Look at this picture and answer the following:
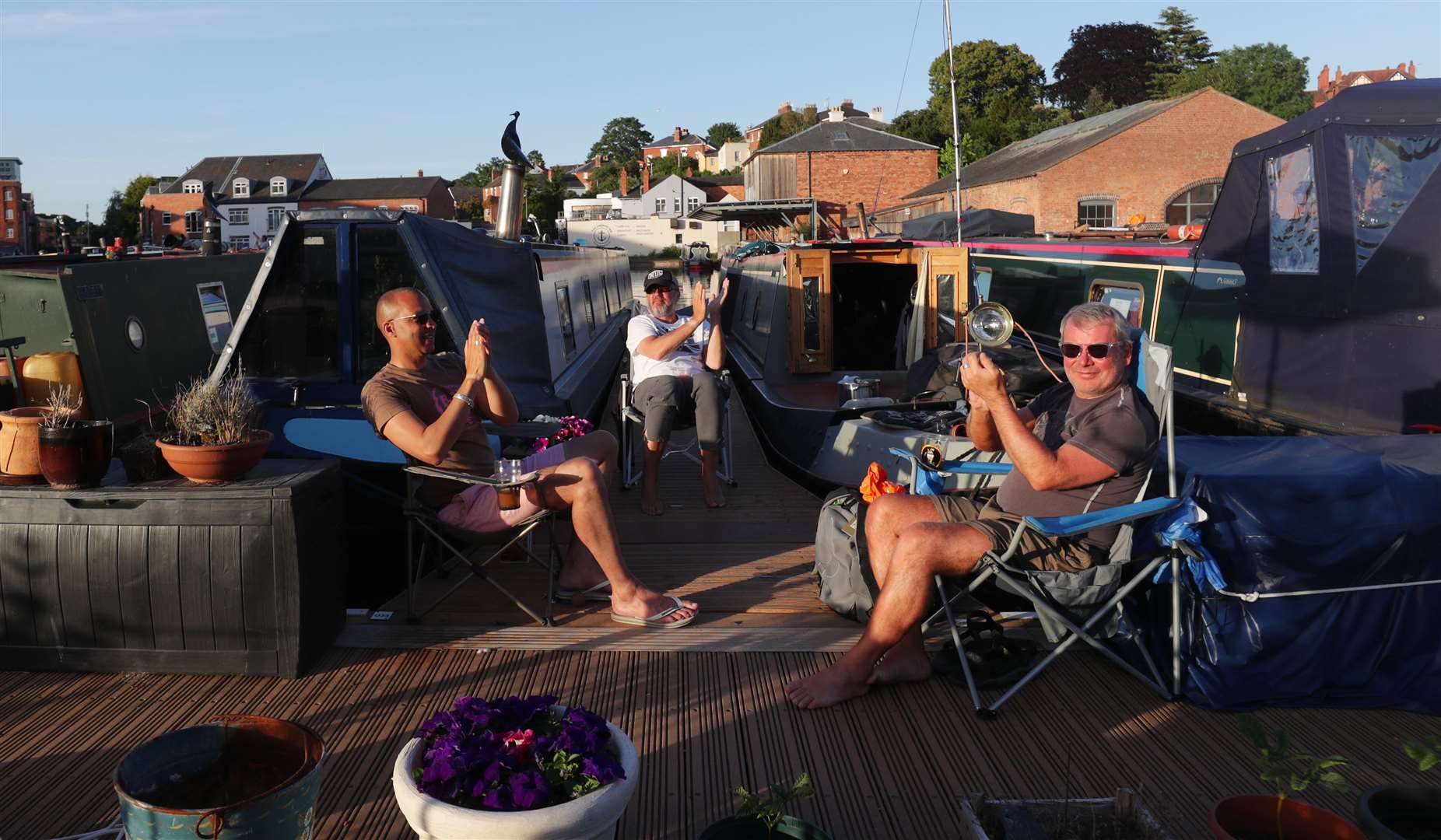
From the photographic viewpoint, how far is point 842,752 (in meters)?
3.20

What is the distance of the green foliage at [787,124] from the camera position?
78.1 meters

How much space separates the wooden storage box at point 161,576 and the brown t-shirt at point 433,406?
17.0 inches

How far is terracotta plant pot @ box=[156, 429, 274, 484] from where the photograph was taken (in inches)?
140

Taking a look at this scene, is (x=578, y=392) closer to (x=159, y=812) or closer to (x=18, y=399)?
(x=18, y=399)

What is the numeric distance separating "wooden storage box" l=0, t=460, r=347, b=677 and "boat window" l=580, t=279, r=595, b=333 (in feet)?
25.7

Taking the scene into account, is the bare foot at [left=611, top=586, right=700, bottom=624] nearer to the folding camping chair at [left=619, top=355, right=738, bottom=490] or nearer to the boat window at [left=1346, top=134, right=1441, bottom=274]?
the folding camping chair at [left=619, top=355, right=738, bottom=490]

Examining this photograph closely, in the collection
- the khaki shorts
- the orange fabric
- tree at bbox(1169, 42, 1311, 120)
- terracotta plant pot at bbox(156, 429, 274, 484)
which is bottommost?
the khaki shorts

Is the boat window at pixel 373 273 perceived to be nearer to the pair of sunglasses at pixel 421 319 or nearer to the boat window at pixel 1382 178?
the pair of sunglasses at pixel 421 319

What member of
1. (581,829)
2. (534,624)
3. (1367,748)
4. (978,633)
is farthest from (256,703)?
(1367,748)

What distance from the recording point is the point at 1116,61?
65125 mm

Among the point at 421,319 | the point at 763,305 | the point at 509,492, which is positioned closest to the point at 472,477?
the point at 509,492

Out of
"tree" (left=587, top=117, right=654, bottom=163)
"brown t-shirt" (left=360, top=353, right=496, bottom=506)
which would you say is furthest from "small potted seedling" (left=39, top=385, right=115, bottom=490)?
"tree" (left=587, top=117, right=654, bottom=163)

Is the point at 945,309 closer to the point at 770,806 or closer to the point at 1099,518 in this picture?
the point at 1099,518

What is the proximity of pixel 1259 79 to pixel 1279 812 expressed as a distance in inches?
2800
